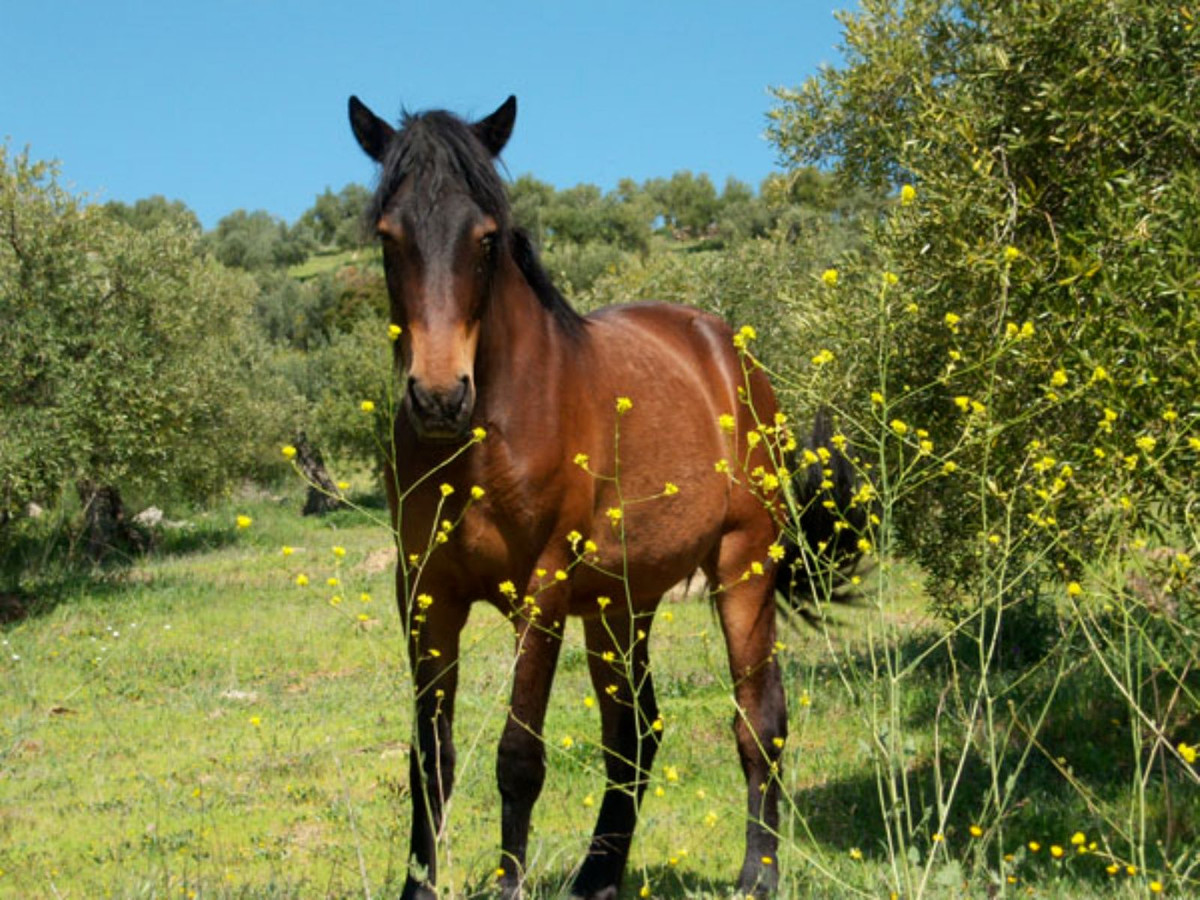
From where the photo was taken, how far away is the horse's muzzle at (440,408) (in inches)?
159

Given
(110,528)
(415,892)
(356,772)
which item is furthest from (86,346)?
(415,892)

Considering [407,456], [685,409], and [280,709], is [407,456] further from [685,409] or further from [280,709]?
[280,709]

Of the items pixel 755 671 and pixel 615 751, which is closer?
pixel 615 751

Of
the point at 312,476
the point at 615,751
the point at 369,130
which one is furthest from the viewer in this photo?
the point at 312,476

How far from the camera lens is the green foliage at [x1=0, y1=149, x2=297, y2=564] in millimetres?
18531

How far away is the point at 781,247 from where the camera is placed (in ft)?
88.8

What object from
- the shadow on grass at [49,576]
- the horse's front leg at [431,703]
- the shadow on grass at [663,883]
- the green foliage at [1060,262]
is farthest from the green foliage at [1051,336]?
the shadow on grass at [49,576]

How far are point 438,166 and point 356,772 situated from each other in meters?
5.76

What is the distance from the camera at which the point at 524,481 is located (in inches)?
181

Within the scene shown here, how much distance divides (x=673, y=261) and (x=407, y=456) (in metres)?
24.3

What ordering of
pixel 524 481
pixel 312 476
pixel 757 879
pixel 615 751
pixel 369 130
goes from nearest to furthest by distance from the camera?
1. pixel 524 481
2. pixel 369 130
3. pixel 757 879
4. pixel 615 751
5. pixel 312 476

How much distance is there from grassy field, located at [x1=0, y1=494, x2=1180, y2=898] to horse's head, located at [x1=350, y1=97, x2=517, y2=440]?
837mm

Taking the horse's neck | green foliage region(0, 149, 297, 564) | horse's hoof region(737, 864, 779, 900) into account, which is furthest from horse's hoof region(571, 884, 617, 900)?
green foliage region(0, 149, 297, 564)

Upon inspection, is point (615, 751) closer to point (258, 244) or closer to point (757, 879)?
point (757, 879)
